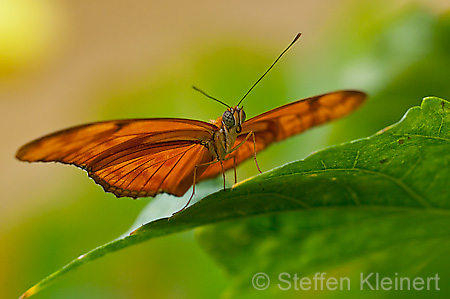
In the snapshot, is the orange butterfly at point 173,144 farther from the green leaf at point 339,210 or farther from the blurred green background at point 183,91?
the green leaf at point 339,210

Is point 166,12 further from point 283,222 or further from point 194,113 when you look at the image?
point 283,222

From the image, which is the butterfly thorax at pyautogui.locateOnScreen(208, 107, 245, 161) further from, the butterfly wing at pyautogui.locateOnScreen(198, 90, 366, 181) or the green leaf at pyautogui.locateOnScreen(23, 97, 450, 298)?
the green leaf at pyautogui.locateOnScreen(23, 97, 450, 298)

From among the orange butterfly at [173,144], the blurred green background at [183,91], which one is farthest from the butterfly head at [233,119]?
the blurred green background at [183,91]

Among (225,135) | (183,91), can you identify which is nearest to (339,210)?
(225,135)

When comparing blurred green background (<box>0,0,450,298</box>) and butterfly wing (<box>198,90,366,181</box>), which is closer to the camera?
butterfly wing (<box>198,90,366,181</box>)

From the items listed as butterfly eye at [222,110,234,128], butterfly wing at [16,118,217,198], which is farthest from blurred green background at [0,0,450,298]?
butterfly eye at [222,110,234,128]

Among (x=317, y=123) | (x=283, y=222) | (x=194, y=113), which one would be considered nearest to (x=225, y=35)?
(x=194, y=113)
